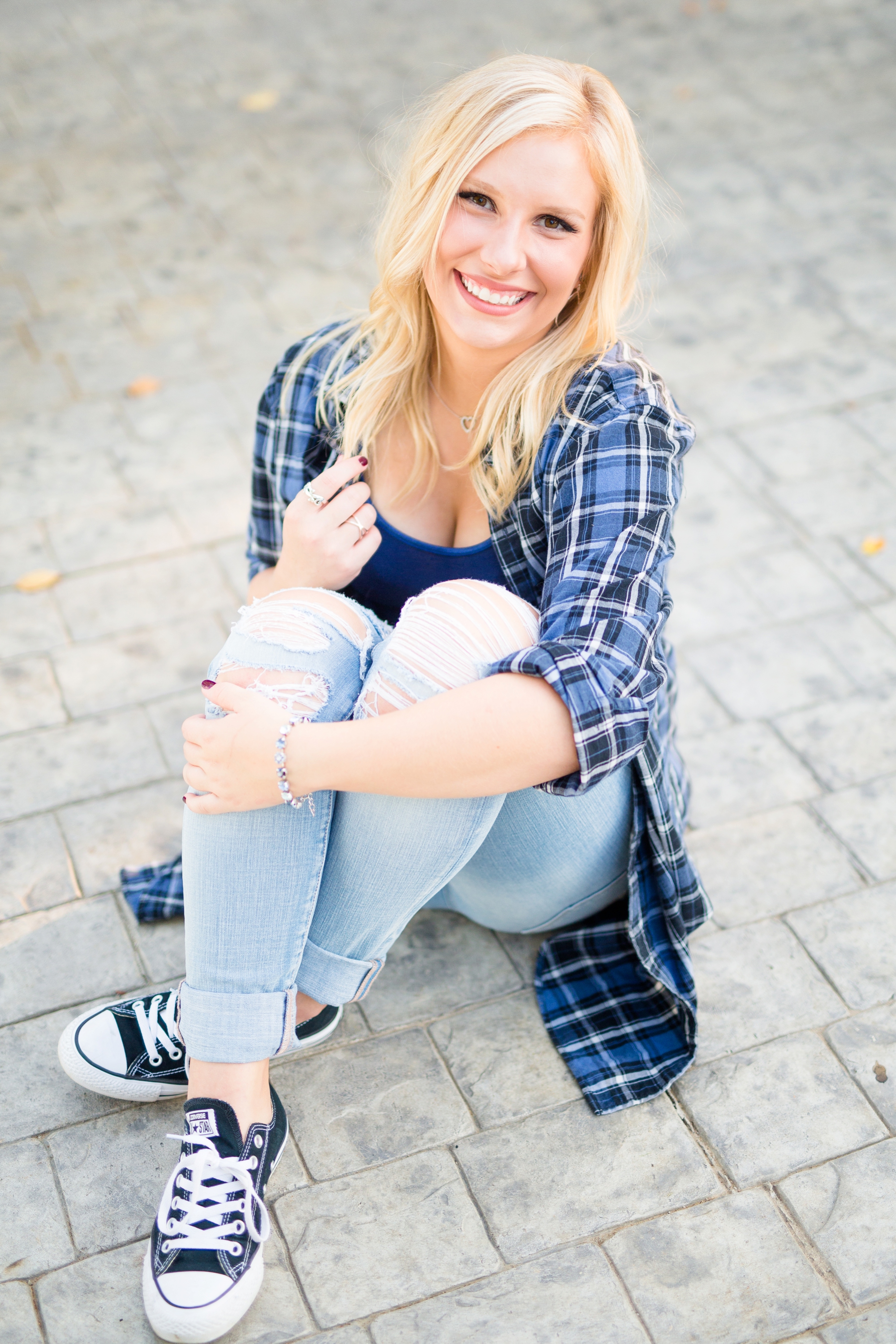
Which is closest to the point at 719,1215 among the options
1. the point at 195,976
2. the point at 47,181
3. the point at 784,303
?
the point at 195,976

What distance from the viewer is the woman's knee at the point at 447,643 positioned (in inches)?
67.0

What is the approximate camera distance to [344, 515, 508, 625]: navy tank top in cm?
201

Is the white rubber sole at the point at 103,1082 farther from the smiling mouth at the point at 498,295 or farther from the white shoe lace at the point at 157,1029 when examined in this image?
the smiling mouth at the point at 498,295

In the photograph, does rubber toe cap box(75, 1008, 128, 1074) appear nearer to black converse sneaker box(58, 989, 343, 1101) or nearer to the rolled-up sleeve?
black converse sneaker box(58, 989, 343, 1101)

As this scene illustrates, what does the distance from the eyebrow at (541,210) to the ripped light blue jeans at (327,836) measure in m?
0.56

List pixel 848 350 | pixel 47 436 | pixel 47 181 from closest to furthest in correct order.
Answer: pixel 47 436 < pixel 848 350 < pixel 47 181

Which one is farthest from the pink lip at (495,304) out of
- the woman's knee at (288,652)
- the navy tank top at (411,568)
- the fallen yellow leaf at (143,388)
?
the fallen yellow leaf at (143,388)

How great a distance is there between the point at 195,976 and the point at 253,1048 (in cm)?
13

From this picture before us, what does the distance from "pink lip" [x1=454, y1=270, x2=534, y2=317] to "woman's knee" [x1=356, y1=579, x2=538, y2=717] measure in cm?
44

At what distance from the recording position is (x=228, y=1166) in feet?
5.79

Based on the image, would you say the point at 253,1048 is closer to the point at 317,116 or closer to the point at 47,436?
the point at 47,436

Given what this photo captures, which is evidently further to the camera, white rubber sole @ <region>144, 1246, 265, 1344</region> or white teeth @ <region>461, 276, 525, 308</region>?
white teeth @ <region>461, 276, 525, 308</region>

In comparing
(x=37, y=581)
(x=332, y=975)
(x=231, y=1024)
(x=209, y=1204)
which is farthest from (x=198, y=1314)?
(x=37, y=581)

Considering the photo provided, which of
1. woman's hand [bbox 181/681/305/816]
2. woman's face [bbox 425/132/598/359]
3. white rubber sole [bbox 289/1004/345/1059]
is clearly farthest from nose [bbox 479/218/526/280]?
white rubber sole [bbox 289/1004/345/1059]
